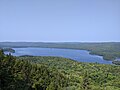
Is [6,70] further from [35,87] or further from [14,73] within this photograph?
[35,87]

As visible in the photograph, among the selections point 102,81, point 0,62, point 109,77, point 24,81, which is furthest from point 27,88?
point 109,77

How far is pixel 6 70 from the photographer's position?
2394 inches

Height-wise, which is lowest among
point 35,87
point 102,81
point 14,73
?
point 102,81

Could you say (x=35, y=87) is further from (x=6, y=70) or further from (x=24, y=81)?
(x=6, y=70)

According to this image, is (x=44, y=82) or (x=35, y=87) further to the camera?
(x=44, y=82)

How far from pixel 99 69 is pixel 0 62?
480ft

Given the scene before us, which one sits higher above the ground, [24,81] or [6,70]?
[6,70]

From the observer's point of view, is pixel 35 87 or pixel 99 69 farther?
pixel 99 69

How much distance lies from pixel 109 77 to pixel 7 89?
117374mm

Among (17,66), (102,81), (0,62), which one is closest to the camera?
(0,62)

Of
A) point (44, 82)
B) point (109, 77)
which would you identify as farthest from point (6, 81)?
point (109, 77)

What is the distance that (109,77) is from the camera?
168000mm

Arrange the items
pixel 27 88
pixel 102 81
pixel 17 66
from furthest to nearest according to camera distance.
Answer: pixel 102 81, pixel 17 66, pixel 27 88

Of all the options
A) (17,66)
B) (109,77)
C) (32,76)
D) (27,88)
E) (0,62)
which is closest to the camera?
(0,62)
